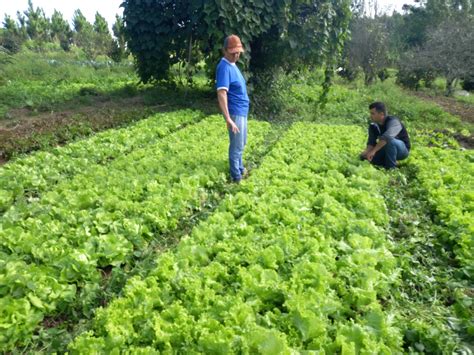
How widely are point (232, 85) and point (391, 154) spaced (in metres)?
3.38

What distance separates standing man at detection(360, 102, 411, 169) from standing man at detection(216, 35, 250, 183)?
2397mm

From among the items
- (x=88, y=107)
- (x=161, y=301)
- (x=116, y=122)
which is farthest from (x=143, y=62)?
(x=161, y=301)

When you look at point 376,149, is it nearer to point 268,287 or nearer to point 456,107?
point 268,287

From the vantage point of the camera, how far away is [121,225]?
14.4 ft

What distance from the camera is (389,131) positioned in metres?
6.80

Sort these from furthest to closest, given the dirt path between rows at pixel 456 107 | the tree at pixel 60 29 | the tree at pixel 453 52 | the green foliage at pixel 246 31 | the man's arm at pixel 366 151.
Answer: the tree at pixel 60 29 < the tree at pixel 453 52 < the dirt path between rows at pixel 456 107 < the green foliage at pixel 246 31 < the man's arm at pixel 366 151

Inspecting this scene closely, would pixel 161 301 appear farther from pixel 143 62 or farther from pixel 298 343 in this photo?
pixel 143 62

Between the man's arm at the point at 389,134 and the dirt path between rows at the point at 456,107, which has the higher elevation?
the man's arm at the point at 389,134

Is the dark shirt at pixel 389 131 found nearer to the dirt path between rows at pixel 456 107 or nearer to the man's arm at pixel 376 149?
the man's arm at pixel 376 149

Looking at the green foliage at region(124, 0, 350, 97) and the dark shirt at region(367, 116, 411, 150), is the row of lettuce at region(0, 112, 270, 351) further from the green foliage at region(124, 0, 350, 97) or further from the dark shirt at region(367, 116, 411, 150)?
the green foliage at region(124, 0, 350, 97)

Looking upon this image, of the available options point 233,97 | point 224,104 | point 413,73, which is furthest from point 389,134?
point 413,73

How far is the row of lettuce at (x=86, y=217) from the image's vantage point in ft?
10.7

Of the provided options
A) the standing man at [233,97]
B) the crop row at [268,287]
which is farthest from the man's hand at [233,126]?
the crop row at [268,287]

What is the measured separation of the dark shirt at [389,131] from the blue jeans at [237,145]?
103 inches
